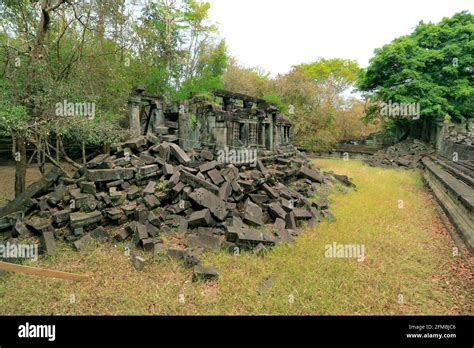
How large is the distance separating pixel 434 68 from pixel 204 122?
64.0ft

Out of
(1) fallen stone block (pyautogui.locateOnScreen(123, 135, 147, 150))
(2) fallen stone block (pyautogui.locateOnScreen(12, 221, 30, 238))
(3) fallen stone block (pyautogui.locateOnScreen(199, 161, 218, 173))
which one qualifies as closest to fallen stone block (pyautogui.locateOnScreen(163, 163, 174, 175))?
(3) fallen stone block (pyautogui.locateOnScreen(199, 161, 218, 173))

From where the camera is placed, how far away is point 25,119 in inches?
238

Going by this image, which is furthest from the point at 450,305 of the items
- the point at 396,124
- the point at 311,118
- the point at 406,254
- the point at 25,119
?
the point at 396,124

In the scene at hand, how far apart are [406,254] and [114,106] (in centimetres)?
1183

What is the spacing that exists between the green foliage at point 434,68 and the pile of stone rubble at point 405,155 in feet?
7.91

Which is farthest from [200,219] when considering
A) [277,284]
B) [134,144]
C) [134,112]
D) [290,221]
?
[134,112]

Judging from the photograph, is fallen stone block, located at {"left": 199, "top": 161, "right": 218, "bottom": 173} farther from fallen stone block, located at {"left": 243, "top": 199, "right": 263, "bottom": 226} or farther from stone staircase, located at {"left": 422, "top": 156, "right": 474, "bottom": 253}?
stone staircase, located at {"left": 422, "top": 156, "right": 474, "bottom": 253}

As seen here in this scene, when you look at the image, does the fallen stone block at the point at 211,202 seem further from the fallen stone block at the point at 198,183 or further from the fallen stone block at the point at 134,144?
the fallen stone block at the point at 134,144

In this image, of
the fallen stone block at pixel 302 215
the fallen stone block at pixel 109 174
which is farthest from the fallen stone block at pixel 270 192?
the fallen stone block at pixel 109 174

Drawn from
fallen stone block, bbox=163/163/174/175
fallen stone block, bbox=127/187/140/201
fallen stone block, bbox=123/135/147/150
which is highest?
fallen stone block, bbox=123/135/147/150

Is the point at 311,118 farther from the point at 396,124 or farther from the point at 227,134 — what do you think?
the point at 227,134

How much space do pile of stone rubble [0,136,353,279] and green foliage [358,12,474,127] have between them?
55.5 feet

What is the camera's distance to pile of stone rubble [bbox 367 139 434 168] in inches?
721

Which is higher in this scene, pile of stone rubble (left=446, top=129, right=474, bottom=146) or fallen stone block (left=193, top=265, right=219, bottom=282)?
pile of stone rubble (left=446, top=129, right=474, bottom=146)
